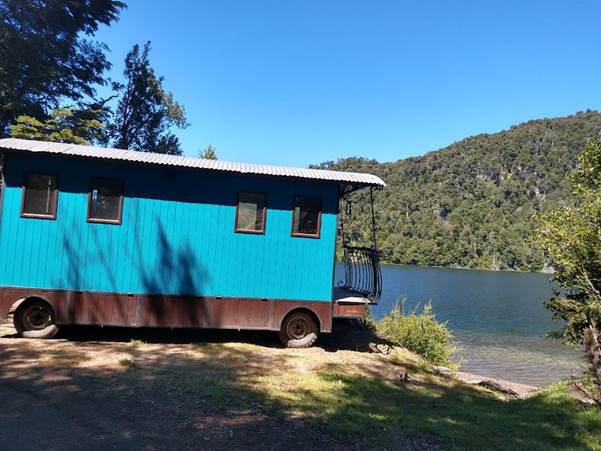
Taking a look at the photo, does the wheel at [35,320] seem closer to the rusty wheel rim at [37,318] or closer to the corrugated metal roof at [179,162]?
the rusty wheel rim at [37,318]

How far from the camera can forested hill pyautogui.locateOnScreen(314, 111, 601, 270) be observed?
127 m

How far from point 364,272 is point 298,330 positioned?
7.90 ft

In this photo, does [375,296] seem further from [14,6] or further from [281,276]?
[14,6]

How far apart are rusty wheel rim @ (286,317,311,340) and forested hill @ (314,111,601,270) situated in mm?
Answer: 77379

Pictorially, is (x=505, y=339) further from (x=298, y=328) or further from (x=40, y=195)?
(x=40, y=195)

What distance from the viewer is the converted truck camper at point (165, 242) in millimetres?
9586

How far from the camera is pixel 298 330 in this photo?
10.6 metres

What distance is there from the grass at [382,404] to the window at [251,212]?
8.81 ft

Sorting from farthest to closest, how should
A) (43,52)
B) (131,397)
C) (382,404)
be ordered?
(43,52) < (382,404) < (131,397)

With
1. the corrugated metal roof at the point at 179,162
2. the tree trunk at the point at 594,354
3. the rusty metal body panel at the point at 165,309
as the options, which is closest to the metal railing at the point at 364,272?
the rusty metal body panel at the point at 165,309

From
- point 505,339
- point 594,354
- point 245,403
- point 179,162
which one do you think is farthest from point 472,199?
point 245,403

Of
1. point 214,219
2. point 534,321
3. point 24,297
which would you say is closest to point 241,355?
point 214,219

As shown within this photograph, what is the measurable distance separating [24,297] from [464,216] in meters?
149

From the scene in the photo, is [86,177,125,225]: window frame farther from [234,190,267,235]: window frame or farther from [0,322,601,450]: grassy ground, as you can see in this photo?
[0,322,601,450]: grassy ground
